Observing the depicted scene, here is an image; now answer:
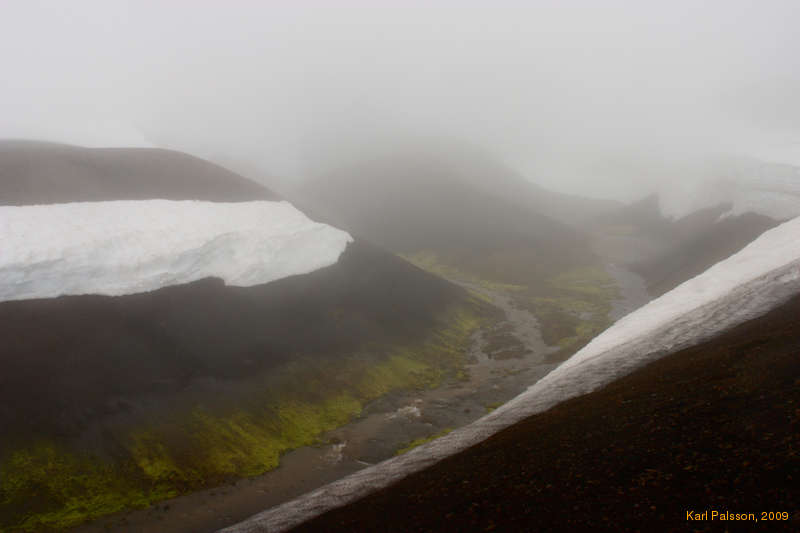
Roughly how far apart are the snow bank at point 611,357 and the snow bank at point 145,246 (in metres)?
28.5

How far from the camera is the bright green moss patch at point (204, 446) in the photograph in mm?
33594

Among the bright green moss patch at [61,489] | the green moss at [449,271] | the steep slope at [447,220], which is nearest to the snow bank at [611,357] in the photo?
the bright green moss patch at [61,489]

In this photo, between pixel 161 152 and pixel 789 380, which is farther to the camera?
pixel 161 152

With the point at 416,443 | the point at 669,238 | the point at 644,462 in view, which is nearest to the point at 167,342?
the point at 416,443

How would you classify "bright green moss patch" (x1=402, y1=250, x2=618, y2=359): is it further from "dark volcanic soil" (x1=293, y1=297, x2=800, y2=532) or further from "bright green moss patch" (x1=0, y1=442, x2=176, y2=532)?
"bright green moss patch" (x1=0, y1=442, x2=176, y2=532)

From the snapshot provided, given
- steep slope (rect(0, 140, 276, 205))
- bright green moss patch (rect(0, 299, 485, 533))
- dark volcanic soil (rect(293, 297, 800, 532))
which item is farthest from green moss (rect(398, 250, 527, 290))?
dark volcanic soil (rect(293, 297, 800, 532))

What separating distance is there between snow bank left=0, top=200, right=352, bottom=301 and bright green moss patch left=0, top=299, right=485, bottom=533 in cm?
1395

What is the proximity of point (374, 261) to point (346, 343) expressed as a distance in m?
20.7

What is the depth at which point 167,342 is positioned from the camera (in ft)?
158

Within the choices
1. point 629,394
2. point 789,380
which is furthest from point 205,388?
point 789,380

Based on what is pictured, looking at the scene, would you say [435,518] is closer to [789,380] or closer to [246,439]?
[789,380]

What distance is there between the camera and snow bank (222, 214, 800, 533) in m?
31.1

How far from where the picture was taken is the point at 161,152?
7675 centimetres

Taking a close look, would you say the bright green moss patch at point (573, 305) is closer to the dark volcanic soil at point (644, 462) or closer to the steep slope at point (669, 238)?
the steep slope at point (669, 238)
